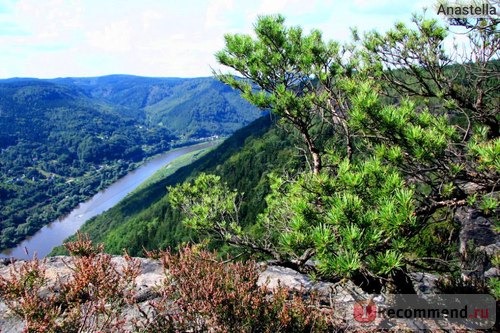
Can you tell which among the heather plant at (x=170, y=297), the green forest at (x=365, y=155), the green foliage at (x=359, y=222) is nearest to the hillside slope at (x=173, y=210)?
the green forest at (x=365, y=155)

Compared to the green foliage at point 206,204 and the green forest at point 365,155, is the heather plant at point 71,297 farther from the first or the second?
the green foliage at point 206,204

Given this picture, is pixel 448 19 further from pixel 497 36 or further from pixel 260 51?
pixel 260 51

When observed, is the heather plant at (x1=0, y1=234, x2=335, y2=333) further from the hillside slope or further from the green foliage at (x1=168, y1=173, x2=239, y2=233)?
the hillside slope

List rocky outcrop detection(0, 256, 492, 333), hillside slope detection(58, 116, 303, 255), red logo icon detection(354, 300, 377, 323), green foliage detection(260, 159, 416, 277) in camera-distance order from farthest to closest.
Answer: hillside slope detection(58, 116, 303, 255) < red logo icon detection(354, 300, 377, 323) < rocky outcrop detection(0, 256, 492, 333) < green foliage detection(260, 159, 416, 277)

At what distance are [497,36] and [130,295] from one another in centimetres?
980

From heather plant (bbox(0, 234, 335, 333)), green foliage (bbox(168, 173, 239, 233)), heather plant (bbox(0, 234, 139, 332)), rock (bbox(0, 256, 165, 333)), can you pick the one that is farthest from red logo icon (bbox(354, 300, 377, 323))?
heather plant (bbox(0, 234, 139, 332))

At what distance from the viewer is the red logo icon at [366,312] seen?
8828 millimetres

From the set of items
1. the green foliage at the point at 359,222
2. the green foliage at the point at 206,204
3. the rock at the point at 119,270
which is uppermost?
the green foliage at the point at 359,222

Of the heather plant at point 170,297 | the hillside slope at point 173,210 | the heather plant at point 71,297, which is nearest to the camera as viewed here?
the heather plant at point 71,297

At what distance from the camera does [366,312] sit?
902cm

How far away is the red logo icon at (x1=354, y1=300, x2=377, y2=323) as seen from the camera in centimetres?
883

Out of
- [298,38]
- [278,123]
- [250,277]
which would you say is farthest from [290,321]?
[298,38]

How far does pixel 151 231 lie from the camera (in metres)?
147

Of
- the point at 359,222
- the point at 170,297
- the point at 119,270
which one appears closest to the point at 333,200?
the point at 359,222
